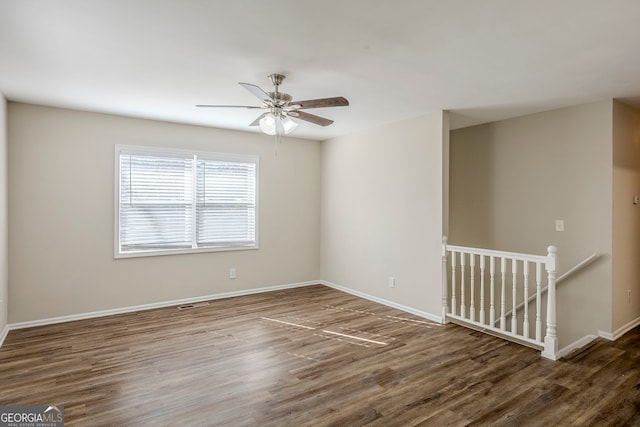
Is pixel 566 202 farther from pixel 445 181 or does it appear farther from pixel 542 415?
pixel 542 415

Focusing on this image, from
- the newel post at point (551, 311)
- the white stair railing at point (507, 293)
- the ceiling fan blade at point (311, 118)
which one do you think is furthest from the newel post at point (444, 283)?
the ceiling fan blade at point (311, 118)

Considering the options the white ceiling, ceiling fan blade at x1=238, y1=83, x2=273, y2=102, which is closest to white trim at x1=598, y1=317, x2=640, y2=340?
the white ceiling

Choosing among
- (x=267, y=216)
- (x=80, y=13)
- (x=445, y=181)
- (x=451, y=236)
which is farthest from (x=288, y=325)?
(x=80, y=13)

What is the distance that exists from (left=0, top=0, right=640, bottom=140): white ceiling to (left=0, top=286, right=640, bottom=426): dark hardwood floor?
2.39 meters

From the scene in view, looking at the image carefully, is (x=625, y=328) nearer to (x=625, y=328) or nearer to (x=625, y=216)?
(x=625, y=328)

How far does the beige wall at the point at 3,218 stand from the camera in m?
3.38

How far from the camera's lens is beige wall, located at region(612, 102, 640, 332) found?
11.5 feet

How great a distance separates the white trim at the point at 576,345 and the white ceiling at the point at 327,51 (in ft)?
7.83

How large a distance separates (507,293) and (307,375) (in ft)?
9.90

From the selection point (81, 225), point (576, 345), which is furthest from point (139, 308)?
point (576, 345)

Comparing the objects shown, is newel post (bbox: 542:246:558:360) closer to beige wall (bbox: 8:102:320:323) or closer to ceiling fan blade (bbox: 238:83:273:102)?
ceiling fan blade (bbox: 238:83:273:102)

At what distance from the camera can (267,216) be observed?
538 centimetres

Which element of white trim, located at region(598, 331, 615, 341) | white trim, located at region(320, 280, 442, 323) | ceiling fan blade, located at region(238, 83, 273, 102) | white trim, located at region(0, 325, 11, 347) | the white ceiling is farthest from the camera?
white trim, located at region(320, 280, 442, 323)

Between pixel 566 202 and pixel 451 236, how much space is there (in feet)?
5.12
